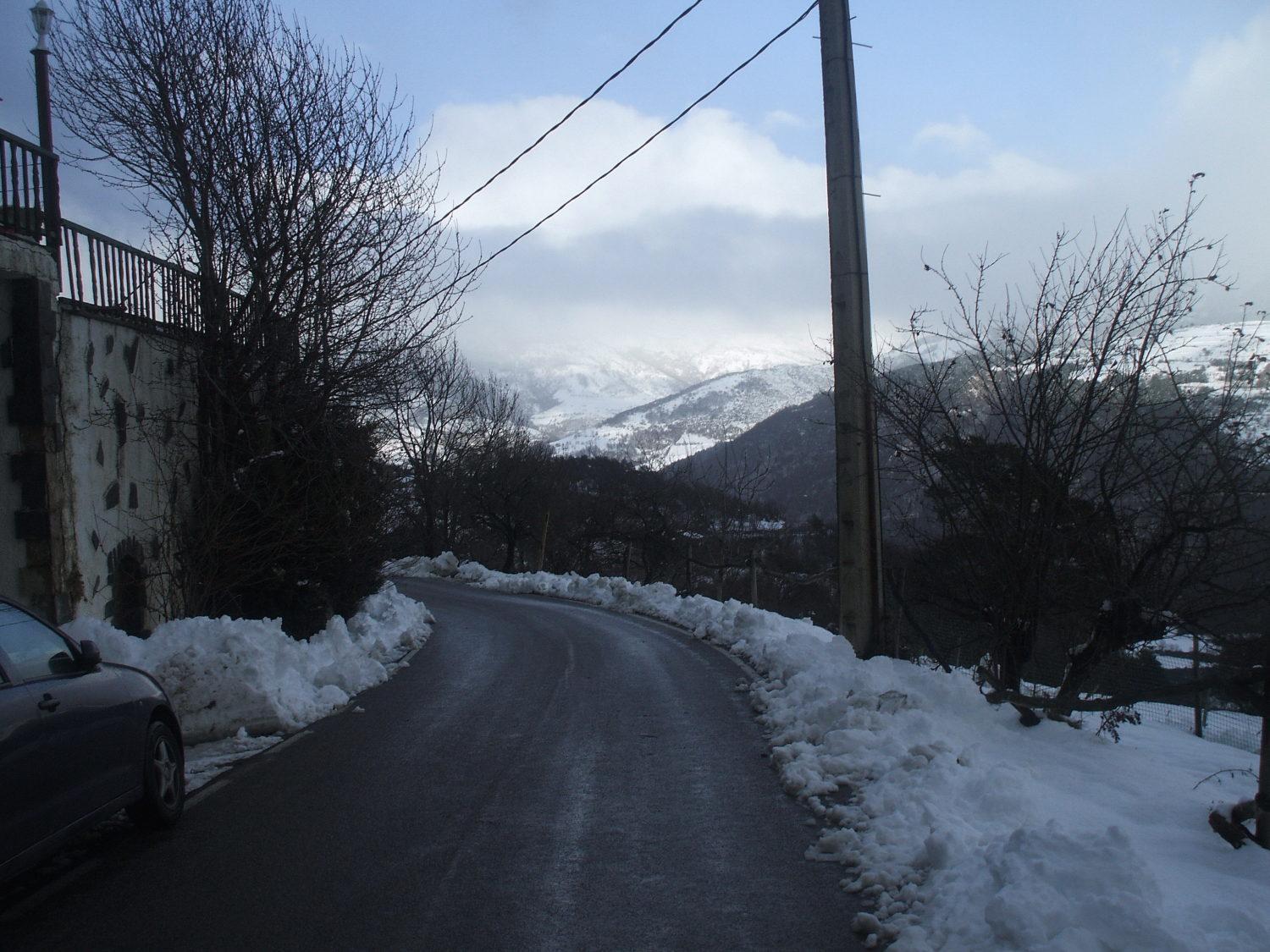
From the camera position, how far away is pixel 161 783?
247 inches

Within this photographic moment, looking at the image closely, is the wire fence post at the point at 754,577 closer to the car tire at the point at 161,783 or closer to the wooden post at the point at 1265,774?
the car tire at the point at 161,783

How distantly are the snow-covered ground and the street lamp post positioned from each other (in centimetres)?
413

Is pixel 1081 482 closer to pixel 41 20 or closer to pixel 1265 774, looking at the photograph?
pixel 1265 774

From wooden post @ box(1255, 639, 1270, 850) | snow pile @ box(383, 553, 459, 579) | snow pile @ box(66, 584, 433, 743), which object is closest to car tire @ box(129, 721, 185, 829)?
snow pile @ box(66, 584, 433, 743)

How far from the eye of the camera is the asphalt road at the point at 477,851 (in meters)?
4.61

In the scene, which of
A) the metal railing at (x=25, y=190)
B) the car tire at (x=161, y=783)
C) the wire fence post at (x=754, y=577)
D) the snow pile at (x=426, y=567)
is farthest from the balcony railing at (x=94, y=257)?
the snow pile at (x=426, y=567)

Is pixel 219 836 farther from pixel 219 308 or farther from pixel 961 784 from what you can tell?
pixel 219 308

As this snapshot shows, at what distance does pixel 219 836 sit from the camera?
610cm

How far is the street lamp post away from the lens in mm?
10312

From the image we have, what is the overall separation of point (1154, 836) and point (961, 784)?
1104 mm

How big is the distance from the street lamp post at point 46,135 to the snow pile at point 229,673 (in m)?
4.13

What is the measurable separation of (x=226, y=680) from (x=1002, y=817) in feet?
22.2

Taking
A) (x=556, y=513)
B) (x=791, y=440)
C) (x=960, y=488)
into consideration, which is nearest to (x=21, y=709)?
(x=960, y=488)

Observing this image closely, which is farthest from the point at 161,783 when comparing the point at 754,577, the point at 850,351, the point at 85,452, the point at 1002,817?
the point at 754,577
